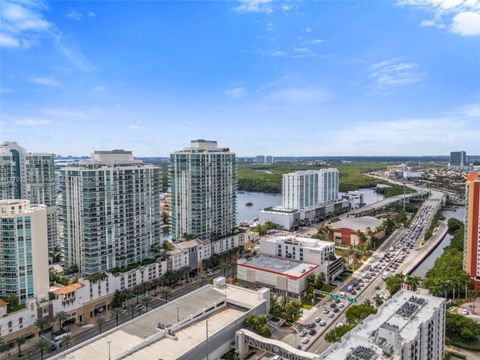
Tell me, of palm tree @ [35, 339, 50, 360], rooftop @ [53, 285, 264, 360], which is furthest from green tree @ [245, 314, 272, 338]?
palm tree @ [35, 339, 50, 360]

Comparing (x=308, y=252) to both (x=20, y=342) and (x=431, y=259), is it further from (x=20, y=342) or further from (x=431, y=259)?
(x=20, y=342)

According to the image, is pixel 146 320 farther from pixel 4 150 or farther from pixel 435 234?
pixel 435 234

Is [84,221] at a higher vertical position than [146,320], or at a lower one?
higher

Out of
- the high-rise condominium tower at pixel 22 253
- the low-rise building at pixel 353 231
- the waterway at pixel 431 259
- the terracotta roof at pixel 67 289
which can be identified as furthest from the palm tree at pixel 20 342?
the low-rise building at pixel 353 231

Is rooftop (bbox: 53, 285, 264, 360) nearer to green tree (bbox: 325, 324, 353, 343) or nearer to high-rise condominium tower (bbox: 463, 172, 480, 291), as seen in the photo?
green tree (bbox: 325, 324, 353, 343)

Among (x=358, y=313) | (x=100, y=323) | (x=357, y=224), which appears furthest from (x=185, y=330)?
(x=357, y=224)

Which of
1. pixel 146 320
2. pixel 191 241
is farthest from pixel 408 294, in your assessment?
pixel 191 241
